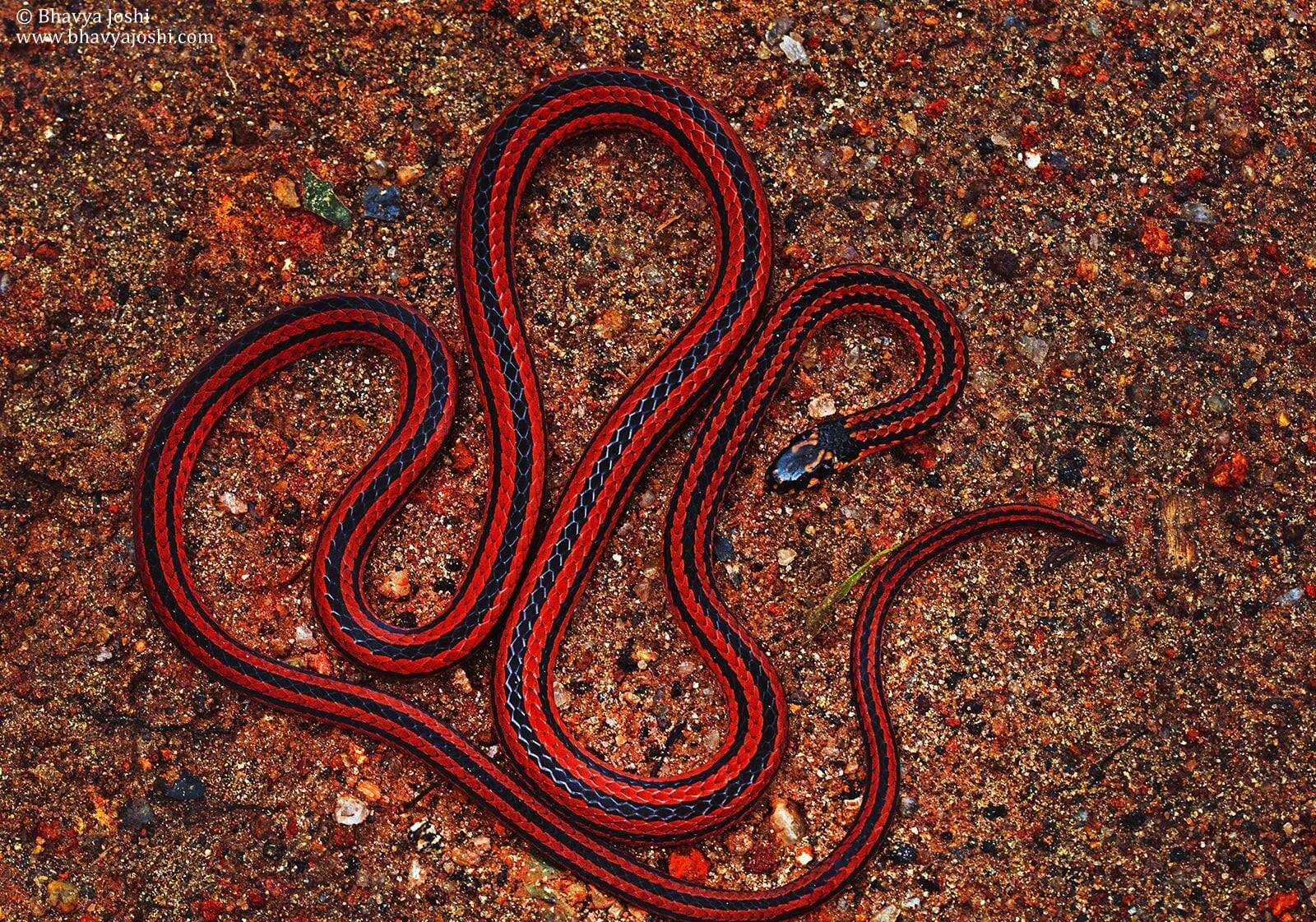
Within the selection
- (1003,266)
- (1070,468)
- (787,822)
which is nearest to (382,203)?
(1003,266)

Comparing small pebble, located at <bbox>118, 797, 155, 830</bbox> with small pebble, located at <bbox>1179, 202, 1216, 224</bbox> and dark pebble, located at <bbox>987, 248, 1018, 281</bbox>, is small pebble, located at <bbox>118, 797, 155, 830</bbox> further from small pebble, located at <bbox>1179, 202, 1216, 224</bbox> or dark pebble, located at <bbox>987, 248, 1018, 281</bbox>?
small pebble, located at <bbox>1179, 202, 1216, 224</bbox>

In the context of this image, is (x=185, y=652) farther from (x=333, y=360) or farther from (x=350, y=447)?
(x=333, y=360)

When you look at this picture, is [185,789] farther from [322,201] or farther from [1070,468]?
[1070,468]

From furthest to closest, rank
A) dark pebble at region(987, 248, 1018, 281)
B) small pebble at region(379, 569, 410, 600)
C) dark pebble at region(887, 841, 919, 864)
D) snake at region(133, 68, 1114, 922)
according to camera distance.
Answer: dark pebble at region(987, 248, 1018, 281) < small pebble at region(379, 569, 410, 600) < dark pebble at region(887, 841, 919, 864) < snake at region(133, 68, 1114, 922)

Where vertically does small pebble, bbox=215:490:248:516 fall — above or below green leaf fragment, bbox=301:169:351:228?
below

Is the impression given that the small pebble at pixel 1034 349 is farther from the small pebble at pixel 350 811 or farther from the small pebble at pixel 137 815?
the small pebble at pixel 137 815

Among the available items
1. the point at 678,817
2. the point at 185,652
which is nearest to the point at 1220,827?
the point at 678,817

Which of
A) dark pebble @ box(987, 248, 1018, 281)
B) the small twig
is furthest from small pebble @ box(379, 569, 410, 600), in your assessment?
dark pebble @ box(987, 248, 1018, 281)
